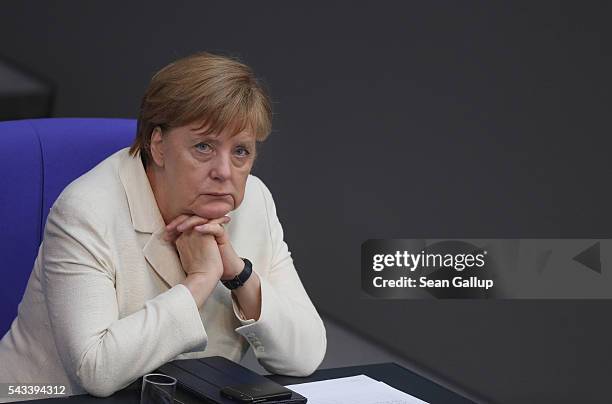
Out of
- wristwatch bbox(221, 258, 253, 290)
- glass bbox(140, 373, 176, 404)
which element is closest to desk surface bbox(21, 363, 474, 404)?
glass bbox(140, 373, 176, 404)

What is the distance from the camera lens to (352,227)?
3.94 meters

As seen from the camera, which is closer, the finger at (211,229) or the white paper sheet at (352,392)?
the white paper sheet at (352,392)

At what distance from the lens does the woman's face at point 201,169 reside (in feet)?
7.15

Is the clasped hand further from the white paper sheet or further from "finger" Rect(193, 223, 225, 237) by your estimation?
the white paper sheet

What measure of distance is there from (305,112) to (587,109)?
1002 millimetres

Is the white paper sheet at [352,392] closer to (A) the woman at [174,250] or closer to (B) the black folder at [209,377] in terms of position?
(B) the black folder at [209,377]

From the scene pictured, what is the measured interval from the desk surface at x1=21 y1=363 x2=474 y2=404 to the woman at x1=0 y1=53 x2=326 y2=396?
0.12 m

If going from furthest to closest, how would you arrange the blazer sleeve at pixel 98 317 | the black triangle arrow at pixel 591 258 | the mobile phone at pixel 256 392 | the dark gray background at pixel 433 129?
the black triangle arrow at pixel 591 258
the dark gray background at pixel 433 129
the blazer sleeve at pixel 98 317
the mobile phone at pixel 256 392

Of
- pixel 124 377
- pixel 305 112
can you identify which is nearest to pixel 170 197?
pixel 124 377

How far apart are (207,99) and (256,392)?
2.21 ft

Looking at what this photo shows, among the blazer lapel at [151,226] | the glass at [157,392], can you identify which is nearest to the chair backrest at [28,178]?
the blazer lapel at [151,226]

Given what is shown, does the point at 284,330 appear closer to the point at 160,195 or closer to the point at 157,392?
the point at 160,195

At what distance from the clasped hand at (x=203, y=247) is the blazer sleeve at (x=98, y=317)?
0.10 meters

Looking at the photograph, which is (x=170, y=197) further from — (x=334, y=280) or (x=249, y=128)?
(x=334, y=280)
